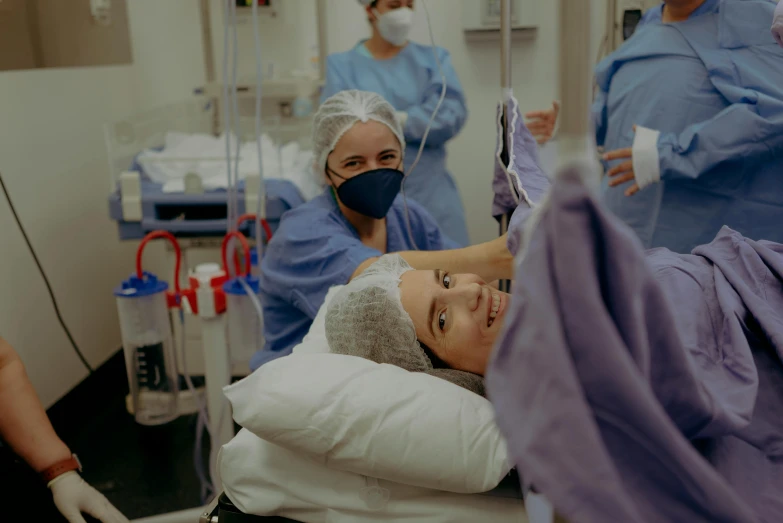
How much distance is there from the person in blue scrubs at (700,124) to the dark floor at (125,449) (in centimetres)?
163

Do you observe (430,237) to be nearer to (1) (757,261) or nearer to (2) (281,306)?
(2) (281,306)

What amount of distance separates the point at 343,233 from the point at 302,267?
13cm

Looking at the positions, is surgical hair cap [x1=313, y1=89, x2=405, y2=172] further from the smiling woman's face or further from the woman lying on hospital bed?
the woman lying on hospital bed

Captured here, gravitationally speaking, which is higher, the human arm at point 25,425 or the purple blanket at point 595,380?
the purple blanket at point 595,380

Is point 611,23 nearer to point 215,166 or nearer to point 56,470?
point 215,166

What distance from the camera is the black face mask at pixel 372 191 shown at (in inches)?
63.6

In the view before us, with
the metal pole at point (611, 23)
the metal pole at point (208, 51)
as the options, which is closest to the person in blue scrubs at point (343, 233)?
the metal pole at point (611, 23)

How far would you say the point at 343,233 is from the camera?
159cm

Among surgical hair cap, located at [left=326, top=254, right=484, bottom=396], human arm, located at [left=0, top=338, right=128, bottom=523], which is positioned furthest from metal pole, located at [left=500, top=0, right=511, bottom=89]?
human arm, located at [left=0, top=338, right=128, bottom=523]

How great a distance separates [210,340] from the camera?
1.87 metres

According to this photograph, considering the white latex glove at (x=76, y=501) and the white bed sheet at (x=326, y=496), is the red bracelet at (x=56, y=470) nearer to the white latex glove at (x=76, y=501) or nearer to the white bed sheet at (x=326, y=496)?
the white latex glove at (x=76, y=501)

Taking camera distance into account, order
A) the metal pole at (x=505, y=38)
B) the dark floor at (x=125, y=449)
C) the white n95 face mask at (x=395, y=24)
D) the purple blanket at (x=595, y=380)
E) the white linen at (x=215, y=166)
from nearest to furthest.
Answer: the purple blanket at (x=595, y=380) < the metal pole at (x=505, y=38) < the dark floor at (x=125, y=449) < the white linen at (x=215, y=166) < the white n95 face mask at (x=395, y=24)

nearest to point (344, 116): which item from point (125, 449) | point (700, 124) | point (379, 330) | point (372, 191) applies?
point (372, 191)

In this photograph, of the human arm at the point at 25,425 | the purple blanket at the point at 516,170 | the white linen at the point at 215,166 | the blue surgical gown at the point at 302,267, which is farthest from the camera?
the white linen at the point at 215,166
